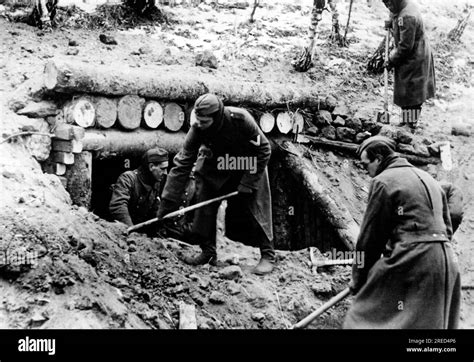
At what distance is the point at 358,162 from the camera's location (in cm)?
844

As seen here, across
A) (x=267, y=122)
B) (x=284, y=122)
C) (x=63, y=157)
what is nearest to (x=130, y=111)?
(x=63, y=157)

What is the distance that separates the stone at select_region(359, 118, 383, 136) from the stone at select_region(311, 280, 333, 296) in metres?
3.07

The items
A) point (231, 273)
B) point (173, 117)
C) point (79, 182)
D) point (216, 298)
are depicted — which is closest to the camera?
point (216, 298)

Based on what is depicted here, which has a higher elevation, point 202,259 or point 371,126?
point 371,126

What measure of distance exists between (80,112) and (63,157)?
53 cm

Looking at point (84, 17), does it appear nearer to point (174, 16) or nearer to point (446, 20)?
point (174, 16)

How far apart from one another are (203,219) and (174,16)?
5765mm

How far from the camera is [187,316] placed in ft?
15.6

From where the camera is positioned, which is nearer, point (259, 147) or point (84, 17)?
point (259, 147)

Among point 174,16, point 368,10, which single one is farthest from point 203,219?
point 368,10

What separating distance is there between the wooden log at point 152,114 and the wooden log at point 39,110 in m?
1.03

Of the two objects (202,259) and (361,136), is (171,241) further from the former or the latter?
(361,136)

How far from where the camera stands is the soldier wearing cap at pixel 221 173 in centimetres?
573

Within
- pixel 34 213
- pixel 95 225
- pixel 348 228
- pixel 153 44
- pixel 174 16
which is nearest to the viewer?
pixel 34 213
